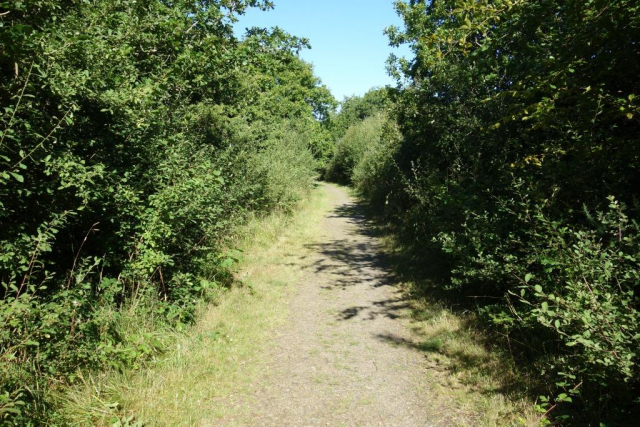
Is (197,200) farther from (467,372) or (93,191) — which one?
(467,372)

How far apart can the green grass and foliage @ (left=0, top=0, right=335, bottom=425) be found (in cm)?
24

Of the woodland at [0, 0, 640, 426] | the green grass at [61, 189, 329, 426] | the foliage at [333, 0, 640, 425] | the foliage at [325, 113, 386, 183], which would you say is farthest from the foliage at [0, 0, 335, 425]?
the foliage at [325, 113, 386, 183]

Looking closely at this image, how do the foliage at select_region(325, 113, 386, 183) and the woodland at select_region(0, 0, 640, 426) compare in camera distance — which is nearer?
the woodland at select_region(0, 0, 640, 426)

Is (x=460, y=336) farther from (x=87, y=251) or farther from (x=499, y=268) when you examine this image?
(x=87, y=251)

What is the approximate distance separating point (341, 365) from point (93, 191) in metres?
3.83

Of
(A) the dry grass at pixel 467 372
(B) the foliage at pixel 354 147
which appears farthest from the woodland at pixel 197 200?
(B) the foliage at pixel 354 147

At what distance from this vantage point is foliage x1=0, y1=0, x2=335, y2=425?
10.3ft

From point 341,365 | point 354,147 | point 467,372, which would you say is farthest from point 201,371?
point 354,147

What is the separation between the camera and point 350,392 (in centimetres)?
421

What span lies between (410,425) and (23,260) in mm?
4320

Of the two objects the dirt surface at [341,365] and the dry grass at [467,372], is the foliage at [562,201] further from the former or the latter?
the dirt surface at [341,365]

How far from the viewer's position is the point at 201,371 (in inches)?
164

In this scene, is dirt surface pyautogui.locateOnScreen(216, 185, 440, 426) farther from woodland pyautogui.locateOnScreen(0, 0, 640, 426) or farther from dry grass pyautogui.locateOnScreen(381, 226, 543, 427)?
woodland pyautogui.locateOnScreen(0, 0, 640, 426)

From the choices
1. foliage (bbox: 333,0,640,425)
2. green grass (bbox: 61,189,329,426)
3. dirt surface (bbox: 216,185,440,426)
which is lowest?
dirt surface (bbox: 216,185,440,426)
